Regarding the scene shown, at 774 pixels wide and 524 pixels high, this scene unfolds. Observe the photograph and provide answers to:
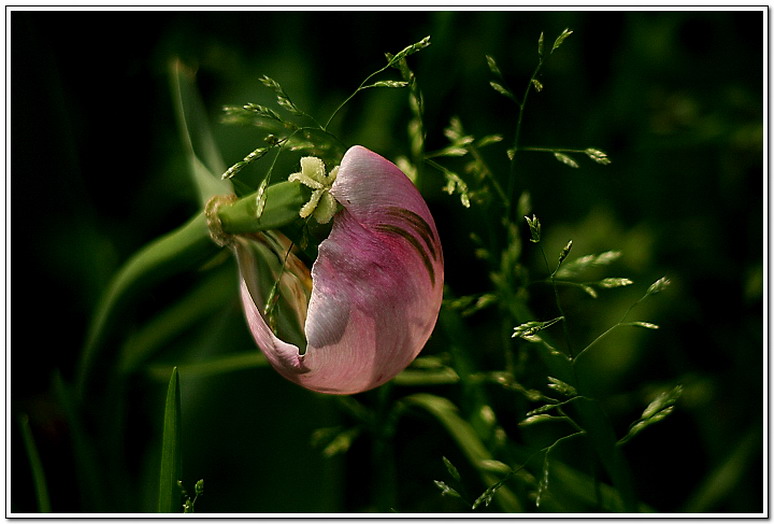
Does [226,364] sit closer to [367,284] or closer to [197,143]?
[197,143]

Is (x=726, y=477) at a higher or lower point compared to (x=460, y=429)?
lower

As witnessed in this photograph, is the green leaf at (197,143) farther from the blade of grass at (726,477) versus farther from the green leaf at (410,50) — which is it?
the blade of grass at (726,477)

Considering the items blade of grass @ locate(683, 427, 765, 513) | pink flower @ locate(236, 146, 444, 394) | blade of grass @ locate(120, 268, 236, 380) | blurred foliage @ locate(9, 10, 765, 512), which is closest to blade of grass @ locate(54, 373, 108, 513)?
blurred foliage @ locate(9, 10, 765, 512)

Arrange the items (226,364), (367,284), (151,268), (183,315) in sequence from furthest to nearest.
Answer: (183,315)
(226,364)
(151,268)
(367,284)

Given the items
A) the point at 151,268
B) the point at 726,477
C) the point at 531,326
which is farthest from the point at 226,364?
the point at 726,477

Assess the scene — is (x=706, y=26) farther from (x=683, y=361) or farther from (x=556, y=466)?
(x=556, y=466)

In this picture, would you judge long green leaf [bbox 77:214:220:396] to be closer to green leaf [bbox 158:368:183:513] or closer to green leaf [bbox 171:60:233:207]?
green leaf [bbox 171:60:233:207]

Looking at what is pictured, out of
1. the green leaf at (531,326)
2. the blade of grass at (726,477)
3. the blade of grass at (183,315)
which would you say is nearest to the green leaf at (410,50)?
the green leaf at (531,326)

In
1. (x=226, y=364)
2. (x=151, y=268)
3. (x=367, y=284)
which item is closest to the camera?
(x=367, y=284)
